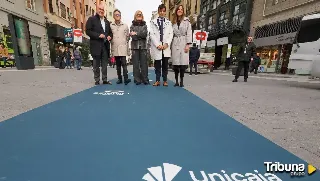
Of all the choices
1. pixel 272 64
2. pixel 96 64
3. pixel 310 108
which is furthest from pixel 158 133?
pixel 272 64

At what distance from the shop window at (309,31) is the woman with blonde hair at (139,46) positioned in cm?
539

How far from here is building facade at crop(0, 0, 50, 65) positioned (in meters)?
16.1

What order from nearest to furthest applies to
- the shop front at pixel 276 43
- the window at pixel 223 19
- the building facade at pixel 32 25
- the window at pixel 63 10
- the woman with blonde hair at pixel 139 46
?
the woman with blonde hair at pixel 139 46, the building facade at pixel 32 25, the shop front at pixel 276 43, the window at pixel 223 19, the window at pixel 63 10

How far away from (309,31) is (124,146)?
7.78 metres

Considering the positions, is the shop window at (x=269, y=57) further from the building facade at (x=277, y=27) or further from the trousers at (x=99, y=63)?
the trousers at (x=99, y=63)

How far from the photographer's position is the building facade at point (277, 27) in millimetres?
15680

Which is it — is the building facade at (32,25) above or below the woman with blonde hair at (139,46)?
above

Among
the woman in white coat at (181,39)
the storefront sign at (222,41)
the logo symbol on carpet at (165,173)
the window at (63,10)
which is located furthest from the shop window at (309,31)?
the window at (63,10)

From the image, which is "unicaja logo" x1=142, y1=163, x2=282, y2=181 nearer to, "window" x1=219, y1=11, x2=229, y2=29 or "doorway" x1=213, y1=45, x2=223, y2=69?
"window" x1=219, y1=11, x2=229, y2=29

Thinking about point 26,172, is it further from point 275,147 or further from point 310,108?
point 310,108

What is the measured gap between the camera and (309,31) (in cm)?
691

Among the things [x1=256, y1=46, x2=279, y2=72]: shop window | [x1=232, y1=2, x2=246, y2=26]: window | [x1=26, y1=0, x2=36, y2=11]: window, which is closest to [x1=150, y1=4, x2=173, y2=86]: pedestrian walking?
[x1=256, y1=46, x2=279, y2=72]: shop window

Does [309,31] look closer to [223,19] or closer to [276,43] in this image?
[276,43]

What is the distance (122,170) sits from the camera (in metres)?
1.37
